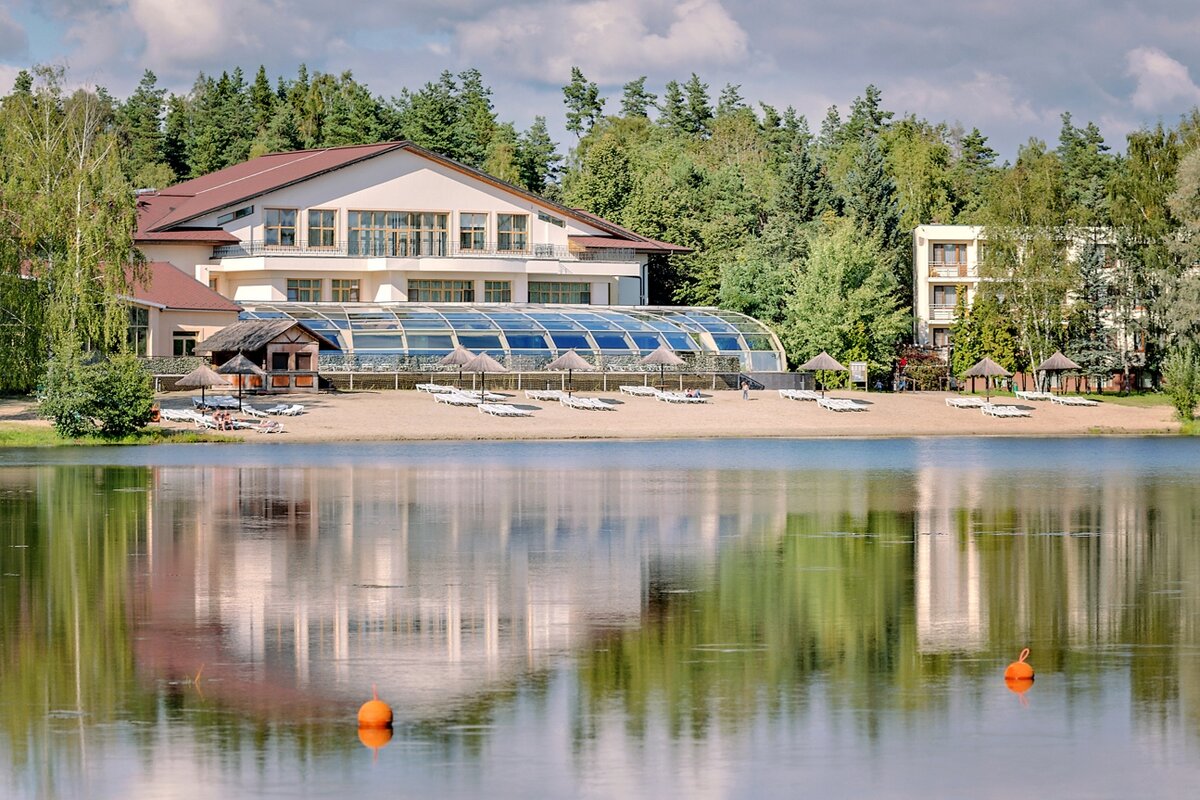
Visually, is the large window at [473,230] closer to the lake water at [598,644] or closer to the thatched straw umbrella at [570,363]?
the thatched straw umbrella at [570,363]

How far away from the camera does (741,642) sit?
20.2 metres

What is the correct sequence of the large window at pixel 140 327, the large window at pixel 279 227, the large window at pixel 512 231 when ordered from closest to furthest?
1. the large window at pixel 140 327
2. the large window at pixel 279 227
3. the large window at pixel 512 231

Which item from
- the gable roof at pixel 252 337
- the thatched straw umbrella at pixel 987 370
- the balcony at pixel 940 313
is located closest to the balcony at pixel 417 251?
the gable roof at pixel 252 337

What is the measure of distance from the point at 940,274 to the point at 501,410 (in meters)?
44.2

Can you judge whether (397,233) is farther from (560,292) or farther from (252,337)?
(252,337)

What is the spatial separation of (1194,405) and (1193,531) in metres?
49.0

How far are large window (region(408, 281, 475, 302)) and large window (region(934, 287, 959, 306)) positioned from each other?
3072 cm

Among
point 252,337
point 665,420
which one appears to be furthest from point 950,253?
point 252,337

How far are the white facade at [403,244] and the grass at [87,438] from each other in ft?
89.6

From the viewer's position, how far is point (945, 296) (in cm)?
10888

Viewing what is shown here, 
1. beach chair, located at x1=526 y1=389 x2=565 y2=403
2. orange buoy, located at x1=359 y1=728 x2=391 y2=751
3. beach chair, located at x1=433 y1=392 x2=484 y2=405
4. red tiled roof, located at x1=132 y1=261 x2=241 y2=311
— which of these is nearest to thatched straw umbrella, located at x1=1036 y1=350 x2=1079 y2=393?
beach chair, located at x1=526 y1=389 x2=565 y2=403

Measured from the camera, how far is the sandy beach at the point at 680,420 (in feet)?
227

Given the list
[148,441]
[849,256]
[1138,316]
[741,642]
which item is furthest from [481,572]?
[1138,316]

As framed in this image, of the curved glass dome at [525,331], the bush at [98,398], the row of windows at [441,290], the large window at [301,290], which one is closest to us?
the bush at [98,398]
